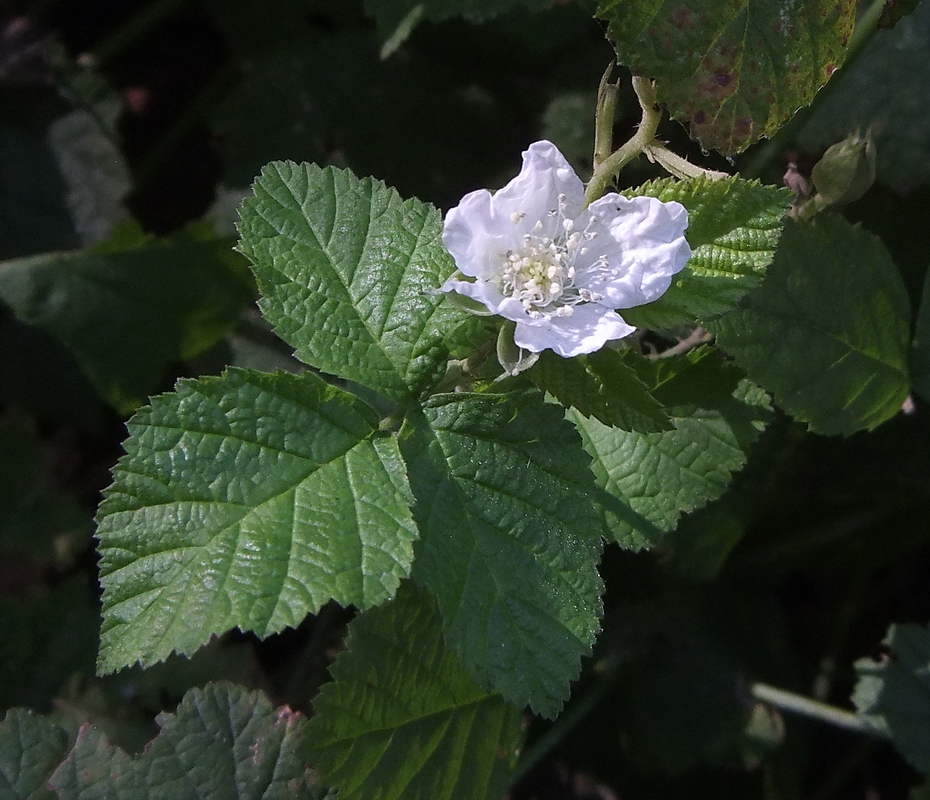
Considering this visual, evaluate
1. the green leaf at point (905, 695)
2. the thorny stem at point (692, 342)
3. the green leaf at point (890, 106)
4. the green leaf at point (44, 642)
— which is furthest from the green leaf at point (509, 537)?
the green leaf at point (890, 106)

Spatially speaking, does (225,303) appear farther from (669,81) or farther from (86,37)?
(669,81)

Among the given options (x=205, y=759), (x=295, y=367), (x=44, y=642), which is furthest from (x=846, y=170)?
(x=44, y=642)

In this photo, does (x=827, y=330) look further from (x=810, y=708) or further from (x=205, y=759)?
(x=205, y=759)

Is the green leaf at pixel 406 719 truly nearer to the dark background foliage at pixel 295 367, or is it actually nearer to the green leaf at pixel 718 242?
the dark background foliage at pixel 295 367

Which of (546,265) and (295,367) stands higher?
(546,265)

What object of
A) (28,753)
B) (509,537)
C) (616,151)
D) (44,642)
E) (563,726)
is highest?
(616,151)

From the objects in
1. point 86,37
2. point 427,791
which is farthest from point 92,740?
point 86,37
